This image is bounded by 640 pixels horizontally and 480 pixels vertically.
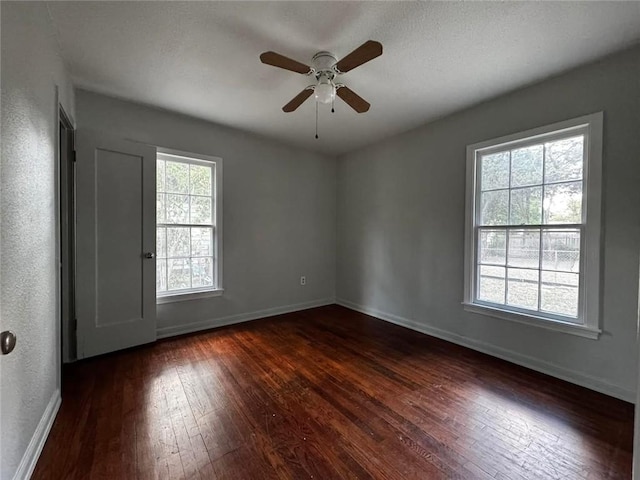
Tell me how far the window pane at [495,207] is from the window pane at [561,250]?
38 centimetres

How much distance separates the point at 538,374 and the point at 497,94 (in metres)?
2.56

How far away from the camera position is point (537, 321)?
245 cm

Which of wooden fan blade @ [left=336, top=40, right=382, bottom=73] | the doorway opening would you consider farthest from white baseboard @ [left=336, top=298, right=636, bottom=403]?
the doorway opening

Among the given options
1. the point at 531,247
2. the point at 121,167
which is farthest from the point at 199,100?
the point at 531,247

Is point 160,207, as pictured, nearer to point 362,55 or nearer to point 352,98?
point 352,98

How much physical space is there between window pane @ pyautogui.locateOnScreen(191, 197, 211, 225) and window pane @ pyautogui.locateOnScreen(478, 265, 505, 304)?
3224 millimetres

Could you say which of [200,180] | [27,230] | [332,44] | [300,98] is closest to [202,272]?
[200,180]

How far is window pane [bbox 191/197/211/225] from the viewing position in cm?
341

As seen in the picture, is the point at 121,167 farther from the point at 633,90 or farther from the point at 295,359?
the point at 633,90

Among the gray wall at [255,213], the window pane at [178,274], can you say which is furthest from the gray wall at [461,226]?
the window pane at [178,274]

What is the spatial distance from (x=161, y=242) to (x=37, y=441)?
2.02 metres

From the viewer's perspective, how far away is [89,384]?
2195 mm

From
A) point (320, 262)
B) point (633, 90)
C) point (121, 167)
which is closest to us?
point (633, 90)

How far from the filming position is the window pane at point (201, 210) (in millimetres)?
3411
